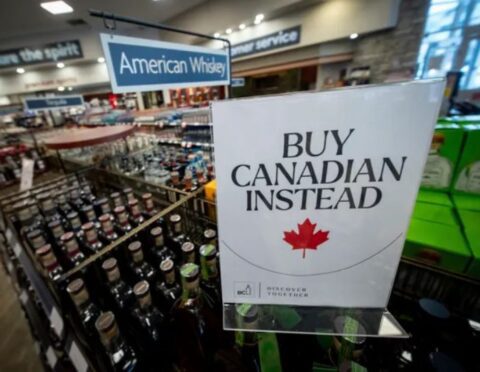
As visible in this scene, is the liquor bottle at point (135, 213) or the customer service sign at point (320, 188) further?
the liquor bottle at point (135, 213)

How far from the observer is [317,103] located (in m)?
0.33

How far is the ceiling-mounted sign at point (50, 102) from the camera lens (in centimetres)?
338

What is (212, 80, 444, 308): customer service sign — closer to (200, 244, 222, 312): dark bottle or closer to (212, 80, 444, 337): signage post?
(212, 80, 444, 337): signage post

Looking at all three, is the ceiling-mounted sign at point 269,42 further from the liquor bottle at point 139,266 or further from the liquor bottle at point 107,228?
the liquor bottle at point 139,266

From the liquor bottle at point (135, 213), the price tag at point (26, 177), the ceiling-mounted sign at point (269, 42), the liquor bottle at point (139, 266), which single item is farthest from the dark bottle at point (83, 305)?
the ceiling-mounted sign at point (269, 42)

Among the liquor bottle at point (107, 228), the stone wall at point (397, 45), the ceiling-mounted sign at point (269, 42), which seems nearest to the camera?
the liquor bottle at point (107, 228)

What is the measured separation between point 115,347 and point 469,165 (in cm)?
142

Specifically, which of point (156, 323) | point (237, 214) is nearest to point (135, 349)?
point (156, 323)

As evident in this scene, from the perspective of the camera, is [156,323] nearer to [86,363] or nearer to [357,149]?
[86,363]

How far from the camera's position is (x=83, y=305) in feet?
2.27

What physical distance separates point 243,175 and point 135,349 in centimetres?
68

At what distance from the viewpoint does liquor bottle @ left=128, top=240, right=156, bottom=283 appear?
82cm

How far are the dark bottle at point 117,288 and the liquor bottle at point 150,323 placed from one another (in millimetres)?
56

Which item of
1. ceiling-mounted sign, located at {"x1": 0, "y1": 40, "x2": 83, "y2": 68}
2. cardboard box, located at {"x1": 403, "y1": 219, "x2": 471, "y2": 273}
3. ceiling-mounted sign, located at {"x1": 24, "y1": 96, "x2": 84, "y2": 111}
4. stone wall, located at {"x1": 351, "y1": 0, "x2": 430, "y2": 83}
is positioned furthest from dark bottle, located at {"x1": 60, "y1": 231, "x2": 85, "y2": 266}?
ceiling-mounted sign, located at {"x1": 0, "y1": 40, "x2": 83, "y2": 68}
